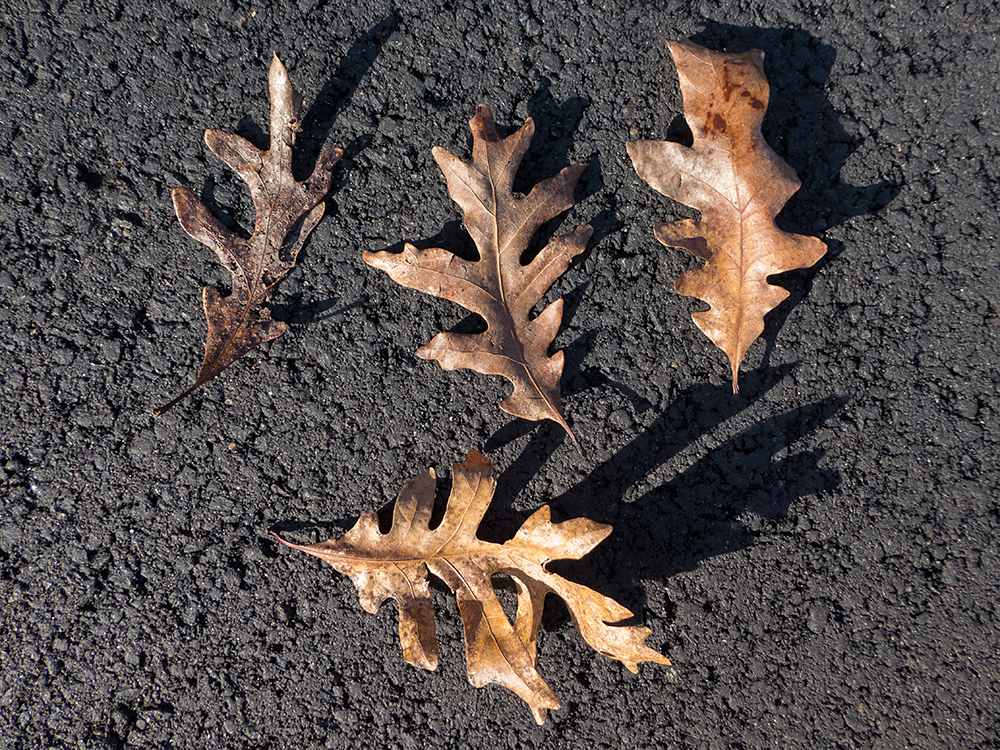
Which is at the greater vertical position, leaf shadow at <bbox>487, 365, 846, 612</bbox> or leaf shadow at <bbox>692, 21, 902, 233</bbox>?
leaf shadow at <bbox>692, 21, 902, 233</bbox>

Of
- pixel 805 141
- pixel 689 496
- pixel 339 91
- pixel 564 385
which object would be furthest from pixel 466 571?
pixel 805 141

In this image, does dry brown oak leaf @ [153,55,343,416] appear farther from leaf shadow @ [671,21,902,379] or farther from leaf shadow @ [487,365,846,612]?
leaf shadow @ [671,21,902,379]

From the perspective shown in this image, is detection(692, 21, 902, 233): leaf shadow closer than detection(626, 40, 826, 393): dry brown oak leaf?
No

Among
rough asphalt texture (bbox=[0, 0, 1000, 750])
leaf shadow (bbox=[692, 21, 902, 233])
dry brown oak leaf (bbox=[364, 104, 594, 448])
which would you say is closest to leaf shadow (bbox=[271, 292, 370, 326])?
rough asphalt texture (bbox=[0, 0, 1000, 750])

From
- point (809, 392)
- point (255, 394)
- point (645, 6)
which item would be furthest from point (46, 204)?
point (809, 392)

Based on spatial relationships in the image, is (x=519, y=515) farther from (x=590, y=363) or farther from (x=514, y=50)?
(x=514, y=50)

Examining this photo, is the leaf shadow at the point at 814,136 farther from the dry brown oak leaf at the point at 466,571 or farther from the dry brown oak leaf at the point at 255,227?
the dry brown oak leaf at the point at 255,227
